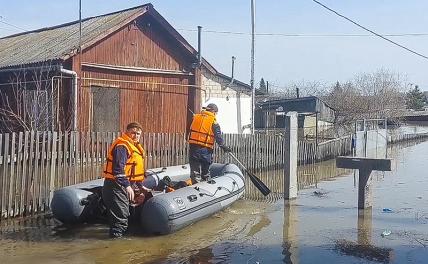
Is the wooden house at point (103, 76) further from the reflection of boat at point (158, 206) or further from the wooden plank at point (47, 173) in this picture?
the reflection of boat at point (158, 206)

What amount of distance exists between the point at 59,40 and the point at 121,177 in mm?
12102

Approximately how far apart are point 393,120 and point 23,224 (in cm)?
5001

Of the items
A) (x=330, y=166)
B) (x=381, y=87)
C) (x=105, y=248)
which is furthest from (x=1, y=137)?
(x=381, y=87)

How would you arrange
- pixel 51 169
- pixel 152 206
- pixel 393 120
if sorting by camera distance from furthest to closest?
pixel 393 120, pixel 51 169, pixel 152 206

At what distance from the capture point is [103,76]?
18266 millimetres

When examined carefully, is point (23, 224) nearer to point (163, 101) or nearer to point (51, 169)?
point (51, 169)

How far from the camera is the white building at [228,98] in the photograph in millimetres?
22811

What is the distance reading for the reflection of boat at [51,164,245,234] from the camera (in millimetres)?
8742

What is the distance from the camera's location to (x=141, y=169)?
29.6ft

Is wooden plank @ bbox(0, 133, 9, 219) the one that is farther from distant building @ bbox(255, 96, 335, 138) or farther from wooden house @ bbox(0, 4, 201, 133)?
distant building @ bbox(255, 96, 335, 138)

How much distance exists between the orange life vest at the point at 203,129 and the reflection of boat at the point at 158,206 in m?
1.14

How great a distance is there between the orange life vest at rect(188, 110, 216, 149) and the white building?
34.7 ft

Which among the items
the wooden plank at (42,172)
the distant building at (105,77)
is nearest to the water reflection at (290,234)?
the wooden plank at (42,172)

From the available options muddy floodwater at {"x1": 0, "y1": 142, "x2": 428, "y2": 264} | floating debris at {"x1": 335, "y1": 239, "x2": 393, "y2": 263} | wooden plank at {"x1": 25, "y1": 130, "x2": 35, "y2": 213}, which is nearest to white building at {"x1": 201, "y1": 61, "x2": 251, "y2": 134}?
muddy floodwater at {"x1": 0, "y1": 142, "x2": 428, "y2": 264}
